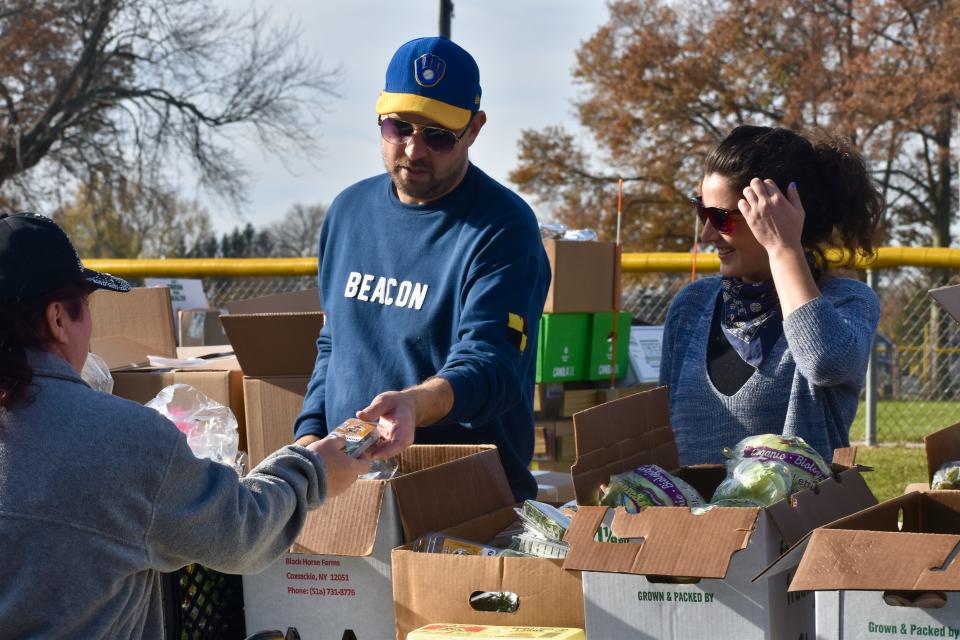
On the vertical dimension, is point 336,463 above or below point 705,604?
above

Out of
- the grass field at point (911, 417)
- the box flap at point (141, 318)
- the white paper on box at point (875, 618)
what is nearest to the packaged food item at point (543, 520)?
the white paper on box at point (875, 618)

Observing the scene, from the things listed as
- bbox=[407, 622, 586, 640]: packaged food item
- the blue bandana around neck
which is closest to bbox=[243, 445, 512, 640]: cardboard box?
bbox=[407, 622, 586, 640]: packaged food item

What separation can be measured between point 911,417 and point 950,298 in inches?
280

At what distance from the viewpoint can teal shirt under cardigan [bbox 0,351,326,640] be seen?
69.4 inches

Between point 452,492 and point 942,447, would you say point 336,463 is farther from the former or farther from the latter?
point 942,447

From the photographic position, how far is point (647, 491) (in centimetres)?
222

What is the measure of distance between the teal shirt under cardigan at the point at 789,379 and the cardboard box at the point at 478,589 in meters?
0.84

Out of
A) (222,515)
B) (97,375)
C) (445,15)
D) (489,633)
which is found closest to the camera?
(222,515)

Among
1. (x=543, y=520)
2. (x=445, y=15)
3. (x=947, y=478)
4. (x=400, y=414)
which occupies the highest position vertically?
(x=445, y=15)

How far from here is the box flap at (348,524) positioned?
7.86 feet

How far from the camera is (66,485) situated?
5.77 ft

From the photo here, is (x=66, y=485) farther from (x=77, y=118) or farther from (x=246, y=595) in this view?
Answer: (x=77, y=118)

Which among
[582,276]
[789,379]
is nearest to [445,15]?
[582,276]

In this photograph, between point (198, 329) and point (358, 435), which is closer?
point (358, 435)
